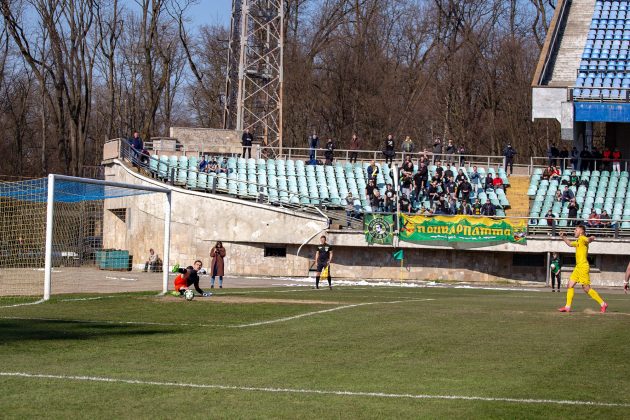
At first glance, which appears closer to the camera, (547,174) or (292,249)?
(292,249)

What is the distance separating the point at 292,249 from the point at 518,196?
11668mm

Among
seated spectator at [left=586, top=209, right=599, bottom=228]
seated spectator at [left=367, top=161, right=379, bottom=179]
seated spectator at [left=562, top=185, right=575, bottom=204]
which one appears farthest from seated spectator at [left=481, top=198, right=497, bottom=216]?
seated spectator at [left=367, top=161, right=379, bottom=179]

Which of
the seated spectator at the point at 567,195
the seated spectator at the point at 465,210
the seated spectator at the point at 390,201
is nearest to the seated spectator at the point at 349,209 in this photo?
the seated spectator at the point at 390,201

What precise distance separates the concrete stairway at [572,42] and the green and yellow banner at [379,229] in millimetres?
13410

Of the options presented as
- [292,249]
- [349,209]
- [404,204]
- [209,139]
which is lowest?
[292,249]

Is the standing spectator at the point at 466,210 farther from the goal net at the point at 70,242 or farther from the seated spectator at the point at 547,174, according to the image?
the goal net at the point at 70,242

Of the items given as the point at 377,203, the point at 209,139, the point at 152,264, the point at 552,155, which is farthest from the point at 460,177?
the point at 152,264

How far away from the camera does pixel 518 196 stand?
4659 centimetres

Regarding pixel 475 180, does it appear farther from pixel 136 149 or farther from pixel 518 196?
pixel 136 149

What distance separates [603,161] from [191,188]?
20.2 meters

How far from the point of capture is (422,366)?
1175cm

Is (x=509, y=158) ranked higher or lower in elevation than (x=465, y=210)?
higher

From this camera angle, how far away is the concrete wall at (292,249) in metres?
41.9

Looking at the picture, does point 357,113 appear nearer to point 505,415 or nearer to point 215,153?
point 215,153
